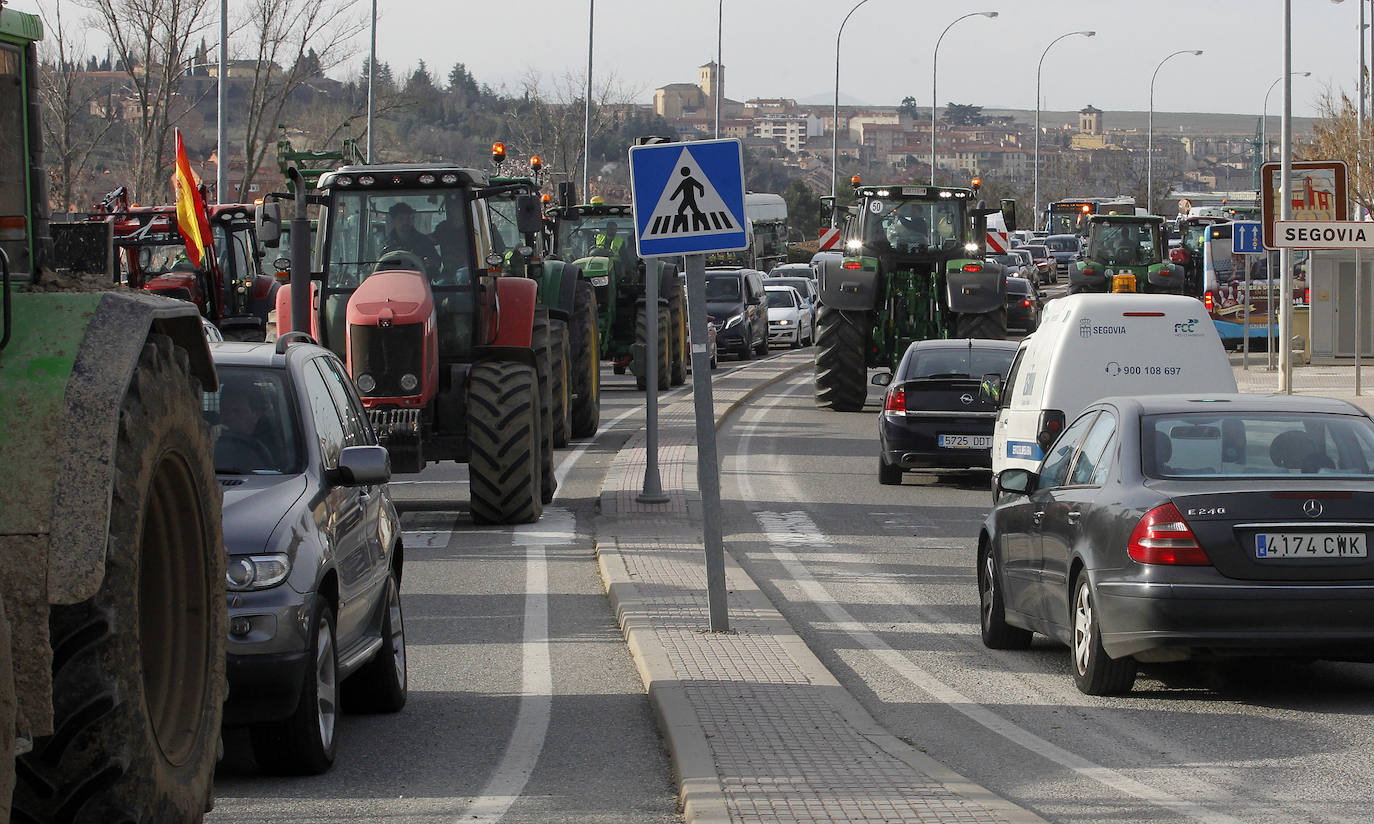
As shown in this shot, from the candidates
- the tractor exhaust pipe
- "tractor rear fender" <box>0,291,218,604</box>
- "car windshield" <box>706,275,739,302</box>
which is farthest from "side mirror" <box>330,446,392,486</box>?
"car windshield" <box>706,275,739,302</box>

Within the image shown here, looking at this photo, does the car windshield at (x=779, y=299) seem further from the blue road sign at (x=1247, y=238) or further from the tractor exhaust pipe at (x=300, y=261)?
the tractor exhaust pipe at (x=300, y=261)

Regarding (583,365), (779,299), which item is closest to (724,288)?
(779,299)

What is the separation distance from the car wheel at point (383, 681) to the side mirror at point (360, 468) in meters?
0.93

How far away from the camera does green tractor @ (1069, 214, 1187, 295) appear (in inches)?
1703

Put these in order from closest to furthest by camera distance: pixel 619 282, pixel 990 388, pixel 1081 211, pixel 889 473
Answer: pixel 990 388, pixel 889 473, pixel 619 282, pixel 1081 211

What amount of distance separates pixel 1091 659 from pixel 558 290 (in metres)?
13.5

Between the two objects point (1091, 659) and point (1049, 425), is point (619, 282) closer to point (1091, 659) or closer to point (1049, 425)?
point (1049, 425)

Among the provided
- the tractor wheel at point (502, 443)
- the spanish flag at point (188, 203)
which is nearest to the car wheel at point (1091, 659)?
the tractor wheel at point (502, 443)

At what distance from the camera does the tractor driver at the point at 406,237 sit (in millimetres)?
15562

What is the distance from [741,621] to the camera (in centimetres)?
1045

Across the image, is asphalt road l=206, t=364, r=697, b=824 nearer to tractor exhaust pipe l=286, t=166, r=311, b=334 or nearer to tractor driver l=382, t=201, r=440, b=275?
tractor exhaust pipe l=286, t=166, r=311, b=334

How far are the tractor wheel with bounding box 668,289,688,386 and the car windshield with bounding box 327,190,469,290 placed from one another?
14006 millimetres

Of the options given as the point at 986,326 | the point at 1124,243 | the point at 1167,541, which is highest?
the point at 1124,243

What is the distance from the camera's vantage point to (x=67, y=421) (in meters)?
4.52
